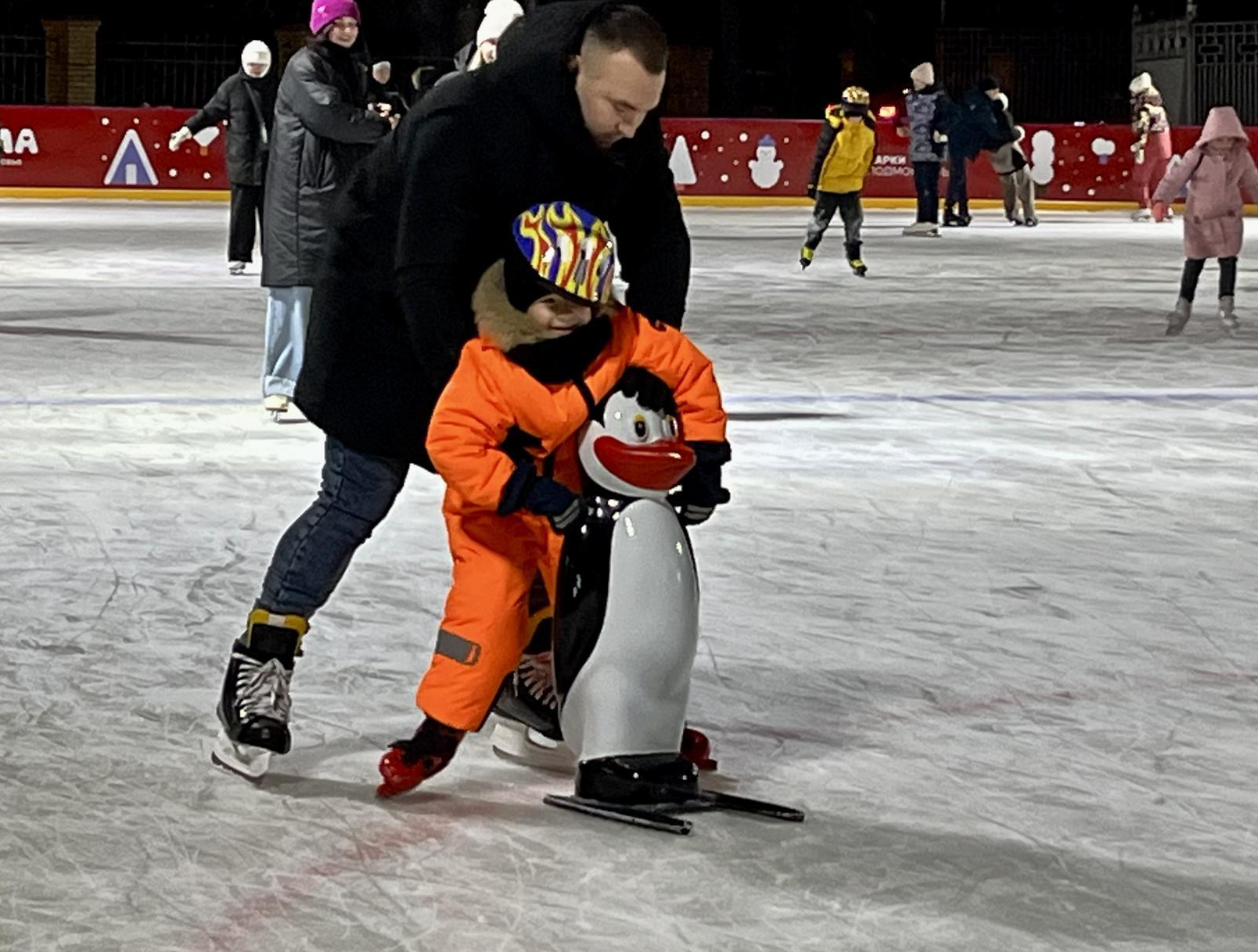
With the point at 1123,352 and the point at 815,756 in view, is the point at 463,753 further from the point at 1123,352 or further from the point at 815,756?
the point at 1123,352

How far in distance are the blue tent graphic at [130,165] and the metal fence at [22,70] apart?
611 centimetres

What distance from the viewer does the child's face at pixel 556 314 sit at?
12.1 feet

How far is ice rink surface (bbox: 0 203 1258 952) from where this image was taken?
3391mm

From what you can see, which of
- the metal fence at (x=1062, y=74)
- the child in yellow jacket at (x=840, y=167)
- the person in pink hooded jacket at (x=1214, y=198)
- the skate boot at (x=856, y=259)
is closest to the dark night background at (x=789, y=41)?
the metal fence at (x=1062, y=74)

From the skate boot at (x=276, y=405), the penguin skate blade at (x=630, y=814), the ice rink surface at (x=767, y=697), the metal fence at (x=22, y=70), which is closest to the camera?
the ice rink surface at (x=767, y=697)

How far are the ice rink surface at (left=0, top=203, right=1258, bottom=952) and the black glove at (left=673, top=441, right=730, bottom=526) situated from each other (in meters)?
0.49

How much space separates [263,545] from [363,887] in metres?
2.84

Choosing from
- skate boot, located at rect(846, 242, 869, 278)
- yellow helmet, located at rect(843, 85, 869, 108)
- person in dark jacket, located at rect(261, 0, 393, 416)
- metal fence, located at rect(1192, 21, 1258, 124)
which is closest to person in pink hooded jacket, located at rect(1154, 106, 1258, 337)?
skate boot, located at rect(846, 242, 869, 278)

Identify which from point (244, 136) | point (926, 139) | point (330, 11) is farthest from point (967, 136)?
point (330, 11)

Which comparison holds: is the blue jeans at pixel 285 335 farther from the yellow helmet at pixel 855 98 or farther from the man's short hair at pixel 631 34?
the yellow helmet at pixel 855 98

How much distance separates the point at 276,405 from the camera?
28.4 feet

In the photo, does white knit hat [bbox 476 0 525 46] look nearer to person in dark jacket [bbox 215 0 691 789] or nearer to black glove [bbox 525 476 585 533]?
person in dark jacket [bbox 215 0 691 789]

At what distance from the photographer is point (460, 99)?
3.85 meters

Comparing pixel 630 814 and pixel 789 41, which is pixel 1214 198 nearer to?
pixel 630 814
